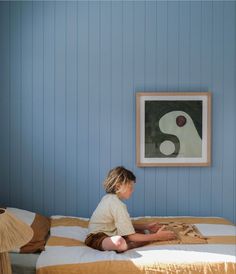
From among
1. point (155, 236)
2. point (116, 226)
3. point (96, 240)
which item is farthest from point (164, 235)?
point (96, 240)

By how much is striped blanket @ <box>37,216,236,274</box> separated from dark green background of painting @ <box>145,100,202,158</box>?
926 mm

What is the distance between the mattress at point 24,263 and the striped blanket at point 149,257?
7 centimetres

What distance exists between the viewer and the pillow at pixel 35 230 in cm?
262

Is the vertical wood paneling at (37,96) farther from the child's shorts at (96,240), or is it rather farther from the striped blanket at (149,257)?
the child's shorts at (96,240)

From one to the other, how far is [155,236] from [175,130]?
1159 mm

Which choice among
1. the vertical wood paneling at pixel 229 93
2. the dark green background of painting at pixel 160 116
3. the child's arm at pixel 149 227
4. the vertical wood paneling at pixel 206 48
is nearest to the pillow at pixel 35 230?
the child's arm at pixel 149 227

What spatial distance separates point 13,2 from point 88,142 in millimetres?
1298

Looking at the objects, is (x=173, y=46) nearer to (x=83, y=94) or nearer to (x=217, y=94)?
(x=217, y=94)

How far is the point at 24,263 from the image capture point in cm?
249

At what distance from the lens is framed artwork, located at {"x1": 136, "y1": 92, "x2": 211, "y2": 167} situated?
3.61m

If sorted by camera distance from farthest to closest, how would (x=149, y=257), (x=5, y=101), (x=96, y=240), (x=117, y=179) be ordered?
(x=5, y=101) < (x=117, y=179) < (x=96, y=240) < (x=149, y=257)

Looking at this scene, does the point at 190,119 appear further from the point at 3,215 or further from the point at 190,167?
the point at 3,215

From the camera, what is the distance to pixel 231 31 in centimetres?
368

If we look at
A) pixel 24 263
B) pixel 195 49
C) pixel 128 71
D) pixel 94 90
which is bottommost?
pixel 24 263
